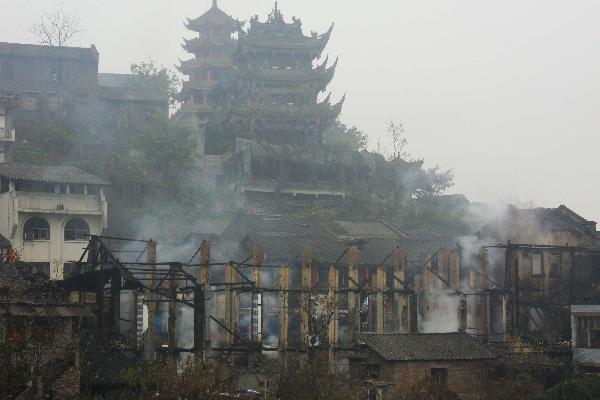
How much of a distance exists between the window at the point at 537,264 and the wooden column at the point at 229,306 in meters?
17.4

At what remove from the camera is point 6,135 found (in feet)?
168

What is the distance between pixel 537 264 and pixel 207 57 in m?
39.7

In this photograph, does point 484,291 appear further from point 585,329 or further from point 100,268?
point 100,268

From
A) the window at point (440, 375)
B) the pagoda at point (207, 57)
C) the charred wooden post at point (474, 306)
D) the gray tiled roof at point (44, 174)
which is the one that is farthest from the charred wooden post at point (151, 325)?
the pagoda at point (207, 57)

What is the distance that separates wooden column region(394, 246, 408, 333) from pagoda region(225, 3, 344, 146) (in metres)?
20.4

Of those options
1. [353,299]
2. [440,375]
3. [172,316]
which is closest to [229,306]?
[172,316]

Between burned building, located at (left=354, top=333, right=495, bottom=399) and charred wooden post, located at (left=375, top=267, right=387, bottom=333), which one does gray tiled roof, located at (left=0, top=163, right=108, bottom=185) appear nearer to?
charred wooden post, located at (left=375, top=267, right=387, bottom=333)

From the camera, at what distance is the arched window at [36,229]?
1795 inches

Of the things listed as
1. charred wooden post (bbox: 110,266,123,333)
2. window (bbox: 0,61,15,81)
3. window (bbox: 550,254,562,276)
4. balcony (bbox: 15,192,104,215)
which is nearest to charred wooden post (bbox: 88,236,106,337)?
charred wooden post (bbox: 110,266,123,333)

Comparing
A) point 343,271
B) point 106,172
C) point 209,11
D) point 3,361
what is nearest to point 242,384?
point 3,361

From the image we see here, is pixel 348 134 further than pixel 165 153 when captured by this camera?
Yes

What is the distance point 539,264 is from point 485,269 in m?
6.29

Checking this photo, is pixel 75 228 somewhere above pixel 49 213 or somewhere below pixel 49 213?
below

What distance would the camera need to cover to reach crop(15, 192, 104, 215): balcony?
4516cm
